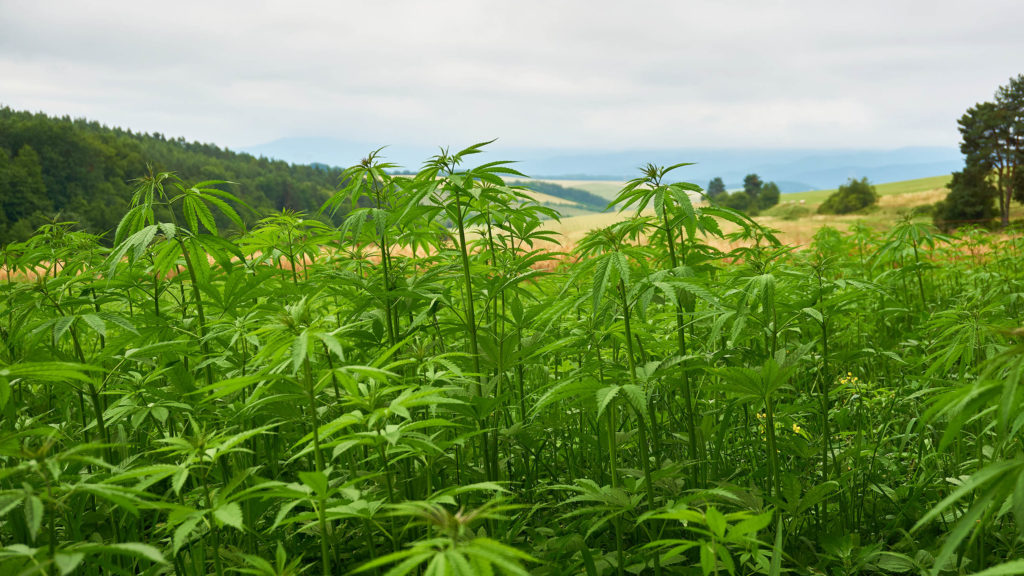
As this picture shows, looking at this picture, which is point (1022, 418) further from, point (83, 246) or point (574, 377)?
point (83, 246)

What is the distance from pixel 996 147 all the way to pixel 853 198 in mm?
8215

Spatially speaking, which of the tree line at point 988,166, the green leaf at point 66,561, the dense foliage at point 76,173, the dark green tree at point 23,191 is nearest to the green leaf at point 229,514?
the green leaf at point 66,561

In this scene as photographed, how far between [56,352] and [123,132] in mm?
46203

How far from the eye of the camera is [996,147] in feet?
101

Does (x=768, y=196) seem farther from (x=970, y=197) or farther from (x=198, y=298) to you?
(x=198, y=298)

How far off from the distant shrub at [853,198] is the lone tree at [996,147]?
20.8 ft

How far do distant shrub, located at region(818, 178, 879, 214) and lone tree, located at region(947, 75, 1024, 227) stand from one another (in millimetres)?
6330

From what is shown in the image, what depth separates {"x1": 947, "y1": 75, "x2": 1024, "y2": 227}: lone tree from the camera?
97.3ft

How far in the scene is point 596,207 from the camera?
4301 inches

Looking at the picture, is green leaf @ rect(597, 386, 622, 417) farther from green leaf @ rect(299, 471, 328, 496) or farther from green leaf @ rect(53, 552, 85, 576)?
green leaf @ rect(53, 552, 85, 576)

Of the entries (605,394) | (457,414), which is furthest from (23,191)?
(605,394)

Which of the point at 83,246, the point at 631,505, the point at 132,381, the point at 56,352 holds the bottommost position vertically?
the point at 631,505

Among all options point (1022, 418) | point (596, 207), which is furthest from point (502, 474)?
point (596, 207)

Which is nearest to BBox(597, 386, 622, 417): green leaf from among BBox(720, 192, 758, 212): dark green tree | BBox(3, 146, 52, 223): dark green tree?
BBox(3, 146, 52, 223): dark green tree
